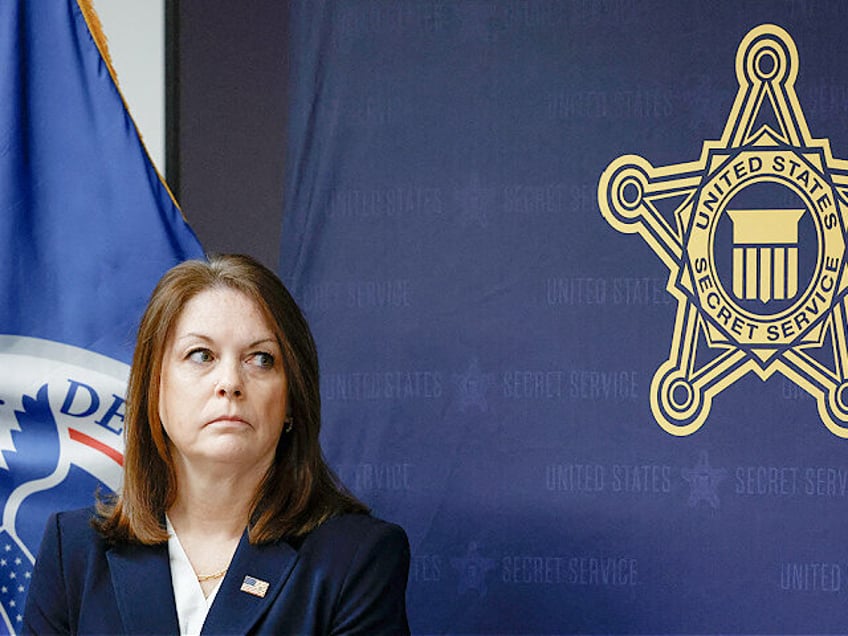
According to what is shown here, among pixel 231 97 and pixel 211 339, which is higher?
pixel 231 97

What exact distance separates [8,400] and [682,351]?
1.13 meters

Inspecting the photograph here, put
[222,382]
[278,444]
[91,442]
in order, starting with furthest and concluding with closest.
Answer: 1. [91,442]
2. [278,444]
3. [222,382]

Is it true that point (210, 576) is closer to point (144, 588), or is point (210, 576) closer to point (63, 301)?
point (144, 588)

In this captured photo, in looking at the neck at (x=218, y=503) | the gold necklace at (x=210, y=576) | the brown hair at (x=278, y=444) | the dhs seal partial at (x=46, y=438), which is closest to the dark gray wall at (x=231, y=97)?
the dhs seal partial at (x=46, y=438)

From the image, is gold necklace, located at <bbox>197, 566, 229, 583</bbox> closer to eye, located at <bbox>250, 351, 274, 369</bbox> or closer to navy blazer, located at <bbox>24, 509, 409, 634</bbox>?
navy blazer, located at <bbox>24, 509, 409, 634</bbox>

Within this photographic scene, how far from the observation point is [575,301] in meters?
1.91

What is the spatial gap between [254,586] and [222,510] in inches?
5.4

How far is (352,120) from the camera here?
6.49 ft

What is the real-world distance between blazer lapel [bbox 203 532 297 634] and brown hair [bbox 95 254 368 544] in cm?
2

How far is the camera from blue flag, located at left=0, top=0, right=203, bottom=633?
6.20 feet

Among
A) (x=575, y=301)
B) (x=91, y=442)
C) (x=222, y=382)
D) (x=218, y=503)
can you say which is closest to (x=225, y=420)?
(x=222, y=382)

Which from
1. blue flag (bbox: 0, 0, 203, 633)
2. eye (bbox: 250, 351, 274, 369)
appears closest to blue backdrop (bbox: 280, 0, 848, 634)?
blue flag (bbox: 0, 0, 203, 633)

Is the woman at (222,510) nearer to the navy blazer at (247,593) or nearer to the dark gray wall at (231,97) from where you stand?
the navy blazer at (247,593)

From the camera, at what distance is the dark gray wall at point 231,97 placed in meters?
2.29
